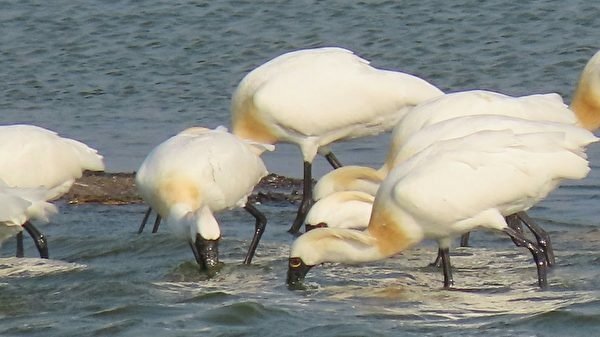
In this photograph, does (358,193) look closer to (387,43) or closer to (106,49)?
(387,43)

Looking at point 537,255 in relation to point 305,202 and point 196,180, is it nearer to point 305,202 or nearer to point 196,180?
point 196,180

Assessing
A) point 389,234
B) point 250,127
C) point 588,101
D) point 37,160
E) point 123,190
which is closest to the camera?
point 389,234

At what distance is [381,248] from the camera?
33.1ft

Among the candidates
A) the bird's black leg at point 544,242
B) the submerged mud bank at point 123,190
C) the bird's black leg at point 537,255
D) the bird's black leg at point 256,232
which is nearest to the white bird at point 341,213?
the bird's black leg at point 256,232

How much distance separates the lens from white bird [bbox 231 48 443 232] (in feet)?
42.6

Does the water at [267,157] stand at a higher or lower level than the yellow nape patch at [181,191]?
lower

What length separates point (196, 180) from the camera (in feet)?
37.4

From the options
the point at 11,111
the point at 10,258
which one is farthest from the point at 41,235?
the point at 11,111

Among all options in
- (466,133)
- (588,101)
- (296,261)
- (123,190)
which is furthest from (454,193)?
(123,190)

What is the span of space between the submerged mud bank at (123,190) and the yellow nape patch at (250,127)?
0.80 m

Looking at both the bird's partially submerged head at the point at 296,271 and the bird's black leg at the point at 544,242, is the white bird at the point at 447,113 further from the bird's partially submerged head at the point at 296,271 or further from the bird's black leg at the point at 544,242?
the bird's partially submerged head at the point at 296,271

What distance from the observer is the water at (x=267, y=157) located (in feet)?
30.0

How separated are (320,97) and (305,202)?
89cm

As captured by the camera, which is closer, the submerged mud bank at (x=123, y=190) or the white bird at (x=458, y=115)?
the white bird at (x=458, y=115)
